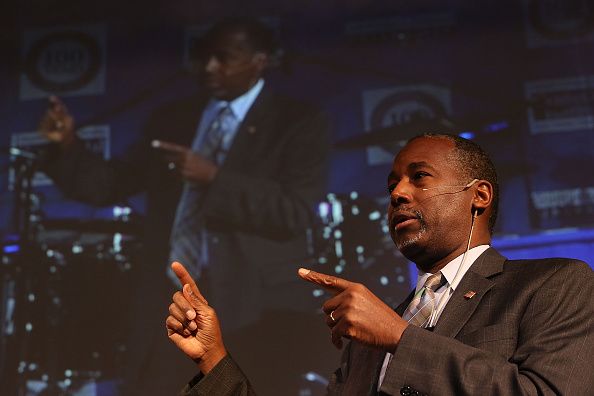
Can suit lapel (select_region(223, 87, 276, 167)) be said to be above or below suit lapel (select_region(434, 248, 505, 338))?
above

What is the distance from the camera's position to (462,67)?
3.65 metres

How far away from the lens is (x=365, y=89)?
3678mm

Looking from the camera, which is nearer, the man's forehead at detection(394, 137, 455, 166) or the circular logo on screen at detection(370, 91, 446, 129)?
the man's forehead at detection(394, 137, 455, 166)

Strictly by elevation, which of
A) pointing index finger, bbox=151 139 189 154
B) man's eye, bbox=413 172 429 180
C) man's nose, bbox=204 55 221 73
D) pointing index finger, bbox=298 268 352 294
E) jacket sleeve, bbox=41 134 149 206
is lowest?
pointing index finger, bbox=298 268 352 294

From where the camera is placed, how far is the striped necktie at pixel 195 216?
139 inches

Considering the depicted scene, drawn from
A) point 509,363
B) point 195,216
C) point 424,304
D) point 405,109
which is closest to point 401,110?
point 405,109

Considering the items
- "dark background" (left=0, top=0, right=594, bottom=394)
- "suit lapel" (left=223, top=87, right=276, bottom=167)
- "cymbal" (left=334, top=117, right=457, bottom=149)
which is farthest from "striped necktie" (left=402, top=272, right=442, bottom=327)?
"suit lapel" (left=223, top=87, right=276, bottom=167)

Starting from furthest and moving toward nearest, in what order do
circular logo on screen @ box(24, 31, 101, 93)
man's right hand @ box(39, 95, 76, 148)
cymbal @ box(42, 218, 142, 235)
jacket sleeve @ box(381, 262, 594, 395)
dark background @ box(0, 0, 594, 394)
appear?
1. circular logo on screen @ box(24, 31, 101, 93)
2. man's right hand @ box(39, 95, 76, 148)
3. cymbal @ box(42, 218, 142, 235)
4. dark background @ box(0, 0, 594, 394)
5. jacket sleeve @ box(381, 262, 594, 395)

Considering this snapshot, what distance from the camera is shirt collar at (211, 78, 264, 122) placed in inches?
148

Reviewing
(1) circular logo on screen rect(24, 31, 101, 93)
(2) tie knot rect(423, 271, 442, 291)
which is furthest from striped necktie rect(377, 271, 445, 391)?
(1) circular logo on screen rect(24, 31, 101, 93)

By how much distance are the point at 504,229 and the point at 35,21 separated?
276 centimetres

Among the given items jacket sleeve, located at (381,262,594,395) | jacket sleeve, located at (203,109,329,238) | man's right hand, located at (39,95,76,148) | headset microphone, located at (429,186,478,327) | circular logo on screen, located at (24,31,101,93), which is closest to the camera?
jacket sleeve, located at (381,262,594,395)

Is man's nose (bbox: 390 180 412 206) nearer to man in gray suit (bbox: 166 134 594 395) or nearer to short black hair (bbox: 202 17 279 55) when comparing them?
man in gray suit (bbox: 166 134 594 395)

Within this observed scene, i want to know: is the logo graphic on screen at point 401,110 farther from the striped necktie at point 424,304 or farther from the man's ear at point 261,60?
the striped necktie at point 424,304
